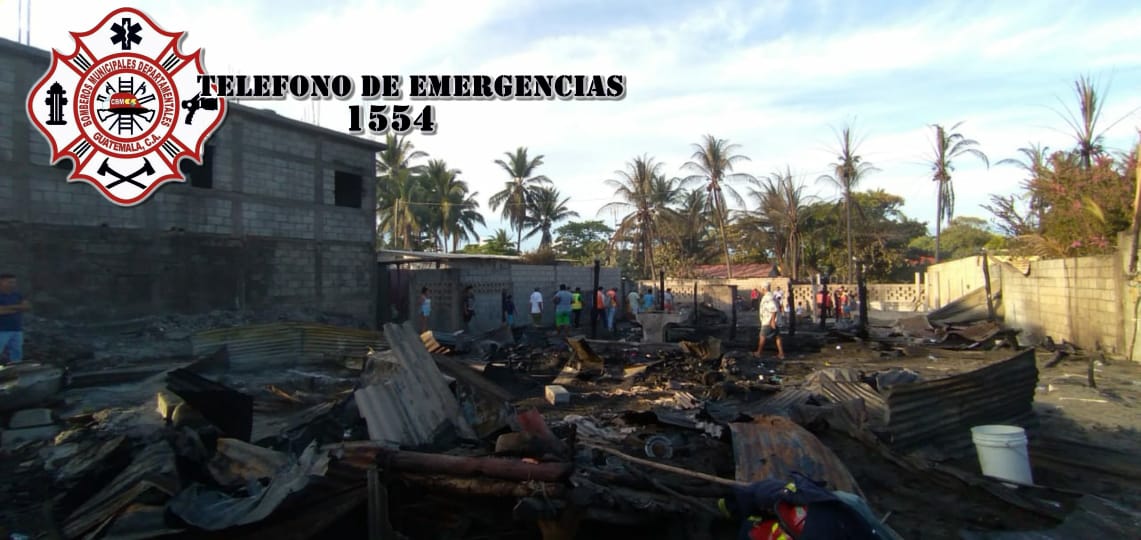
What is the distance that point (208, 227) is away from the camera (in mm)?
13312

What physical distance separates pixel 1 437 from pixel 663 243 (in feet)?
108

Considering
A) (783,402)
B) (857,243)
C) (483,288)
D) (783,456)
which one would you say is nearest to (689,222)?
(857,243)

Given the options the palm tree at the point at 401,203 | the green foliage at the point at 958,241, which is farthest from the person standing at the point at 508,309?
the green foliage at the point at 958,241

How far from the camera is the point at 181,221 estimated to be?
12844 millimetres

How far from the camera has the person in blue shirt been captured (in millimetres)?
6715

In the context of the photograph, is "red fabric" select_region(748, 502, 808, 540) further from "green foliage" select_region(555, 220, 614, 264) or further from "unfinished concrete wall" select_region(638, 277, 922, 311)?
"green foliage" select_region(555, 220, 614, 264)

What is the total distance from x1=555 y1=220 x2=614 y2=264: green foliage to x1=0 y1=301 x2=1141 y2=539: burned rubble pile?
37006mm

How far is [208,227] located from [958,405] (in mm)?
13805

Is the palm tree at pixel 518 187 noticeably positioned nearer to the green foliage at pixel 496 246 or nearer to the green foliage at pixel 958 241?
the green foliage at pixel 496 246

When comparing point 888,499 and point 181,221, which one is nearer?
point 888,499

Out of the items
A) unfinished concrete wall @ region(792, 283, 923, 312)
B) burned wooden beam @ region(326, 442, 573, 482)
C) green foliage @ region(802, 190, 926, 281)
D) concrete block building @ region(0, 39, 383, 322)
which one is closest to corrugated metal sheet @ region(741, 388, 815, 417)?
burned wooden beam @ region(326, 442, 573, 482)

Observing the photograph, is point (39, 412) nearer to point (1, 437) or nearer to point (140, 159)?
point (1, 437)

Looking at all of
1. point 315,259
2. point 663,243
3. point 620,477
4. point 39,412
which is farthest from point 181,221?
point 663,243

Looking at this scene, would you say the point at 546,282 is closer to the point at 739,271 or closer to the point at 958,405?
the point at 958,405
